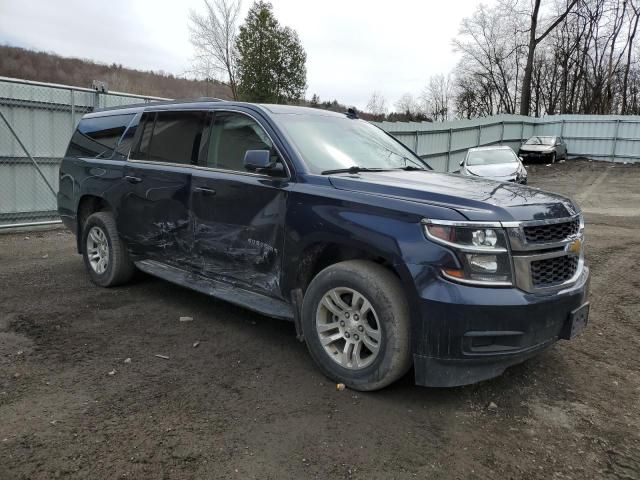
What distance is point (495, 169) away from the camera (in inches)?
557

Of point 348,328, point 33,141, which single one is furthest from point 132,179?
point 33,141

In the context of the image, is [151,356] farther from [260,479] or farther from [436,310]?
[436,310]

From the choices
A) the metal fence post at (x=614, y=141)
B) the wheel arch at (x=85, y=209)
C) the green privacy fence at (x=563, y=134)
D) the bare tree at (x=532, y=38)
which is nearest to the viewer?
the wheel arch at (x=85, y=209)

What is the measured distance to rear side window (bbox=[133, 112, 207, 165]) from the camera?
14.9 ft

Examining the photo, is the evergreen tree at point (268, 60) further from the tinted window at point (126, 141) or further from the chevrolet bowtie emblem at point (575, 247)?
the chevrolet bowtie emblem at point (575, 247)

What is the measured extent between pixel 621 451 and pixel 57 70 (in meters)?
86.9

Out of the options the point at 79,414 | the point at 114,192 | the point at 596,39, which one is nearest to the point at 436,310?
the point at 79,414

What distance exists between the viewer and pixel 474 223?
2.92m

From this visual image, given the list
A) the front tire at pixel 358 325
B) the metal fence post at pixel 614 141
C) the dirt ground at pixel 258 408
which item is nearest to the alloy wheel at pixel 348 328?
the front tire at pixel 358 325

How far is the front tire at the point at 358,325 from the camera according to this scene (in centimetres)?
309

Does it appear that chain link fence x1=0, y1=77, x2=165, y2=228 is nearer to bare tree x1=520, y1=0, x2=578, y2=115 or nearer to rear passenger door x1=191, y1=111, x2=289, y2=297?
rear passenger door x1=191, y1=111, x2=289, y2=297

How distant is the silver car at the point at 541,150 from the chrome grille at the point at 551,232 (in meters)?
22.9

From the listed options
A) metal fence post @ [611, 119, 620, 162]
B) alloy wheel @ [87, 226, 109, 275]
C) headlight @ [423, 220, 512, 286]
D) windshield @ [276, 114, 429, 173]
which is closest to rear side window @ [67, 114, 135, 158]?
alloy wheel @ [87, 226, 109, 275]

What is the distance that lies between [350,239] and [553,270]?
1263mm
